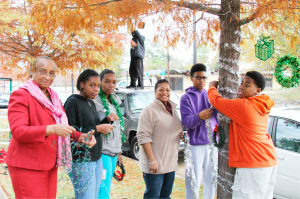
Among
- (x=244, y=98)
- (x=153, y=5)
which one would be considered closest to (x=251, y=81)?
(x=244, y=98)

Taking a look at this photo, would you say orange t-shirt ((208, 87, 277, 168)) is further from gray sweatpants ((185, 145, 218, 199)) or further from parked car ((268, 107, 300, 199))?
parked car ((268, 107, 300, 199))

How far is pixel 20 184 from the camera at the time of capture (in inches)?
75.2

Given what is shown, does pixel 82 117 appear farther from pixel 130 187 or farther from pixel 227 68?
pixel 130 187

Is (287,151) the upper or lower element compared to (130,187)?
upper

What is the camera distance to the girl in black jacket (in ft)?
7.90

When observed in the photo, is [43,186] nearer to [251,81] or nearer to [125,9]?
[125,9]

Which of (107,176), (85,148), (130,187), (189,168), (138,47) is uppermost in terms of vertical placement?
(138,47)

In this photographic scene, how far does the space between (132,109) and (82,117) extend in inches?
150

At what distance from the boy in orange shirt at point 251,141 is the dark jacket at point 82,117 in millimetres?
1291

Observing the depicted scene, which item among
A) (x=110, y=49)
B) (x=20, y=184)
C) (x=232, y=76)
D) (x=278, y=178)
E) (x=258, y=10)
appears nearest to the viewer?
(x=20, y=184)

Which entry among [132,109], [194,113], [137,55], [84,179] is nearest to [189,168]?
[194,113]

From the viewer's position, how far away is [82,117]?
2473 mm

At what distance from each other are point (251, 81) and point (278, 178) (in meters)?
2.05

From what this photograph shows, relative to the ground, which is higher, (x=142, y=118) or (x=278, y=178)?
(x=142, y=118)
